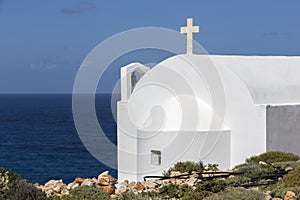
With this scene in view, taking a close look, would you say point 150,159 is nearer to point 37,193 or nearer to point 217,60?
point 217,60

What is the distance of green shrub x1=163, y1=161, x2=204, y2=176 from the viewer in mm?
12516

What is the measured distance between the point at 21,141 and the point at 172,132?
47.7 m

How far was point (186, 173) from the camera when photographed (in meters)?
12.3

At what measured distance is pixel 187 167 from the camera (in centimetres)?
1263

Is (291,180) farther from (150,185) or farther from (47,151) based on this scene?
(47,151)

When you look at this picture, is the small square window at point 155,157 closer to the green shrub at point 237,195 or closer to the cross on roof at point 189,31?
the cross on roof at point 189,31

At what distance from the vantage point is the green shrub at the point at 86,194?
30.9 ft

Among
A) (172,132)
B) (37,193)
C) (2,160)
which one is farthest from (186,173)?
(2,160)

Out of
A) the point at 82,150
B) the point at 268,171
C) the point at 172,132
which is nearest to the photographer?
the point at 268,171

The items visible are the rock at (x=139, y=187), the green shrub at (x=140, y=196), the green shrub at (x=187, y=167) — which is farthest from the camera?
the green shrub at (x=187, y=167)

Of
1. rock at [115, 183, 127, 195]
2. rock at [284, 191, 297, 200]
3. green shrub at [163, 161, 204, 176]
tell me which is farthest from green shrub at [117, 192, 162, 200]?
green shrub at [163, 161, 204, 176]

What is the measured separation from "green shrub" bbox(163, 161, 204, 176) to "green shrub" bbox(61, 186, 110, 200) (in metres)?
2.78

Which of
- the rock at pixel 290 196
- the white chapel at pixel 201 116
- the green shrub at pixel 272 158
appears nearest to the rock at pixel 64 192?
the white chapel at pixel 201 116

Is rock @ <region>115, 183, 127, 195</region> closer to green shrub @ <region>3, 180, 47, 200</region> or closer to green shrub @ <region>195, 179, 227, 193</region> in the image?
green shrub @ <region>195, 179, 227, 193</region>
